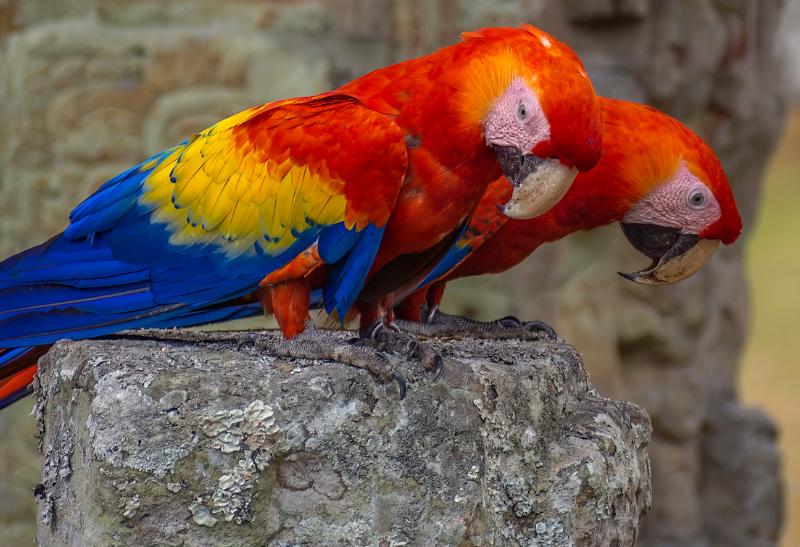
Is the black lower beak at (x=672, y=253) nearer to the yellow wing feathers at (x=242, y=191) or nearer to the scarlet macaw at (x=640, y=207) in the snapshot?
the scarlet macaw at (x=640, y=207)

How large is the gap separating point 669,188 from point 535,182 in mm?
578

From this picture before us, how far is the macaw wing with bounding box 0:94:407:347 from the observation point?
2.00 metres

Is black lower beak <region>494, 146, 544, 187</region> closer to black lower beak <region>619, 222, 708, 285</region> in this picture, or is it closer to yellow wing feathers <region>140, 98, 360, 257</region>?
yellow wing feathers <region>140, 98, 360, 257</region>

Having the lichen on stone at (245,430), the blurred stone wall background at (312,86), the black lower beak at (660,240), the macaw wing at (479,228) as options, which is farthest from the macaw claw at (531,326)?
the blurred stone wall background at (312,86)

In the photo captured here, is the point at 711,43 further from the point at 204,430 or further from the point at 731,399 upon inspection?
the point at 204,430

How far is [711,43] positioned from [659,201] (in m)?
2.27

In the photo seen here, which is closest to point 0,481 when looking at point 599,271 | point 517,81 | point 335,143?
point 599,271

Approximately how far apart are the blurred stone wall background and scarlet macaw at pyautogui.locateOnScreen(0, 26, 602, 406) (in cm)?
159

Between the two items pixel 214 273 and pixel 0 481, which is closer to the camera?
pixel 214 273

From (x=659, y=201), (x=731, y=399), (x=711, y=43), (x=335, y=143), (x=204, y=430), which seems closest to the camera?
(x=204, y=430)

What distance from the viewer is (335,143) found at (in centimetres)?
200

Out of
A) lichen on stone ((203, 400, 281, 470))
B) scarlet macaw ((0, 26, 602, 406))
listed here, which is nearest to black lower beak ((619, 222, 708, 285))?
scarlet macaw ((0, 26, 602, 406))

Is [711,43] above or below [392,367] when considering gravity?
below

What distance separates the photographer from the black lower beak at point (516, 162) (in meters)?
1.92
